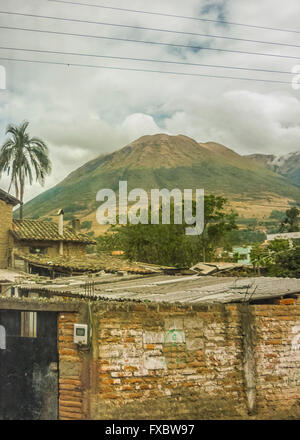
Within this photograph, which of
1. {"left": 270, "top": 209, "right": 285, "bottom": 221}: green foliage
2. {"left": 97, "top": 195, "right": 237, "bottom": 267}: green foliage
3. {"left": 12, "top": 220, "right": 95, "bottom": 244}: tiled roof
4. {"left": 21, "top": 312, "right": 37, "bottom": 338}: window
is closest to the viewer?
{"left": 21, "top": 312, "right": 37, "bottom": 338}: window

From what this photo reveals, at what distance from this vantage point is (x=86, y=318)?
554 centimetres

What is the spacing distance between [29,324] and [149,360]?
1.89 metres

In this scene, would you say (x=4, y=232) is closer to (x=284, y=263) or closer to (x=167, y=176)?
(x=284, y=263)

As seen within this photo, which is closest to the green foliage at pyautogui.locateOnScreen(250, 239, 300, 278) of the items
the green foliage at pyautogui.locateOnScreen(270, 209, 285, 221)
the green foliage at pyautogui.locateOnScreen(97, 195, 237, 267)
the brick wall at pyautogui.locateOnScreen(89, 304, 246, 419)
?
the green foliage at pyautogui.locateOnScreen(97, 195, 237, 267)

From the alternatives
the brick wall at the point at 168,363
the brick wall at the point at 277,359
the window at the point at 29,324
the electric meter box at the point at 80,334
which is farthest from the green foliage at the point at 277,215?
the electric meter box at the point at 80,334

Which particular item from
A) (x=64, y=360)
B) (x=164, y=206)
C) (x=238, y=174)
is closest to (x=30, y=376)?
(x=64, y=360)

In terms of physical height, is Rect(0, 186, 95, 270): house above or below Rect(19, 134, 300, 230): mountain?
below

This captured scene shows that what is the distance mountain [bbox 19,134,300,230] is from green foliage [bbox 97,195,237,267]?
4699 cm

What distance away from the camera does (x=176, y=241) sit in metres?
29.2

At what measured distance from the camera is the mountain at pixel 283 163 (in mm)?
145175

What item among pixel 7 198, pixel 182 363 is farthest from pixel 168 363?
pixel 7 198

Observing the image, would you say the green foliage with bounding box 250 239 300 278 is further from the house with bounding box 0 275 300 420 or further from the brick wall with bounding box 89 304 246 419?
the brick wall with bounding box 89 304 246 419

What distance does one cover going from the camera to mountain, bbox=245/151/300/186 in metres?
145
